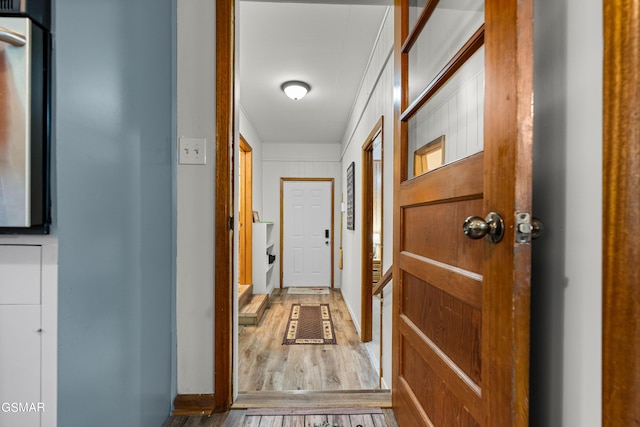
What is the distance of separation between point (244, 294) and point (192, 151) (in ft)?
9.19

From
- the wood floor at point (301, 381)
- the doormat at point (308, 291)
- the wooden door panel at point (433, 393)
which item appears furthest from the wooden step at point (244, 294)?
the wooden door panel at point (433, 393)

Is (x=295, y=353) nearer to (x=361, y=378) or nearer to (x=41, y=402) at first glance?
(x=361, y=378)

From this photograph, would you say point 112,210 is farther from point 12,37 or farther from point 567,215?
point 567,215

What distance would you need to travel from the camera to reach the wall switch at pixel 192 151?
1.35 metres

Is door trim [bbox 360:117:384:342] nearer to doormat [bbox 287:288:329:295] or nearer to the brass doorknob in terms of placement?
doormat [bbox 287:288:329:295]

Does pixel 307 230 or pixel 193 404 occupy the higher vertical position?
pixel 307 230

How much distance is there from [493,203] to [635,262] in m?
0.23

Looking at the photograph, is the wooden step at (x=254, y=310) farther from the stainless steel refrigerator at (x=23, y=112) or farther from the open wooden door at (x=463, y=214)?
the stainless steel refrigerator at (x=23, y=112)

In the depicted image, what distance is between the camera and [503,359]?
0.61m

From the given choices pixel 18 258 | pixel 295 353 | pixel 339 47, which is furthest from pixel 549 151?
pixel 295 353

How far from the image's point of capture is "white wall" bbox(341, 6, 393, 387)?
6.64ft

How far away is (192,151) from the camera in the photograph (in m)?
1.36

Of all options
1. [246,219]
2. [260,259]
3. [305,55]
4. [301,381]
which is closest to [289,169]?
[246,219]

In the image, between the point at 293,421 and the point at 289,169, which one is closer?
the point at 293,421
